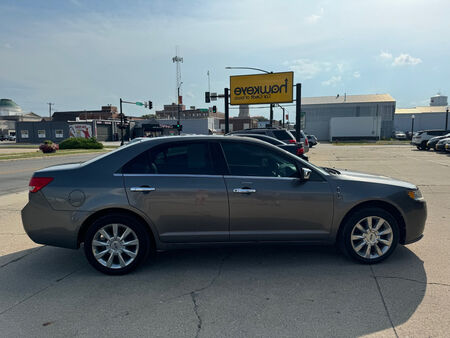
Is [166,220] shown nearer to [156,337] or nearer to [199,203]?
[199,203]

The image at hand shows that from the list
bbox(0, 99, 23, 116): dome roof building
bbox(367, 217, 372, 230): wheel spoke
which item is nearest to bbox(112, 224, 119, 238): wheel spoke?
bbox(367, 217, 372, 230): wheel spoke

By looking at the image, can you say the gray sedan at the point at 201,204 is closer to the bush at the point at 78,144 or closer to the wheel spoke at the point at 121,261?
the wheel spoke at the point at 121,261

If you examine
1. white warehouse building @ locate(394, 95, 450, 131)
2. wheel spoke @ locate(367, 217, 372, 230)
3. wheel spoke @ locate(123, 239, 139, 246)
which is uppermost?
white warehouse building @ locate(394, 95, 450, 131)

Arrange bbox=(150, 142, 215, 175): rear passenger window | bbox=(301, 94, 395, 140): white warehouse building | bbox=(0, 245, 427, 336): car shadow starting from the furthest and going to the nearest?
bbox=(301, 94, 395, 140): white warehouse building < bbox=(150, 142, 215, 175): rear passenger window < bbox=(0, 245, 427, 336): car shadow

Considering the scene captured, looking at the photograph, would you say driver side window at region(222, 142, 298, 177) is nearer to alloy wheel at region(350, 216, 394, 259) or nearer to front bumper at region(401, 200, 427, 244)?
alloy wheel at region(350, 216, 394, 259)

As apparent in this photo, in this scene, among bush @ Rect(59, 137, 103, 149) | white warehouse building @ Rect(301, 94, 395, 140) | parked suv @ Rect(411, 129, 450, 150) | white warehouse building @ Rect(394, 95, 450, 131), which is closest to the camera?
parked suv @ Rect(411, 129, 450, 150)

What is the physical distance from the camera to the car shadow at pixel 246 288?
9.54ft

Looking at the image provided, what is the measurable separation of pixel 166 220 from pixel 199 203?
440 mm

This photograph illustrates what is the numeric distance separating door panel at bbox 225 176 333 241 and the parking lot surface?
1.52 feet

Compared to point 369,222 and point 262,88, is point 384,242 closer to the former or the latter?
point 369,222

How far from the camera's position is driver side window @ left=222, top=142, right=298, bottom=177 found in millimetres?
3975

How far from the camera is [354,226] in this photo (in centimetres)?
398

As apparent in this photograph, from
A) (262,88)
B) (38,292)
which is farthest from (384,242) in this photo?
(262,88)

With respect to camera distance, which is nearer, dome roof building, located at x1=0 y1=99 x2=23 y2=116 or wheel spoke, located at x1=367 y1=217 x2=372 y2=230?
wheel spoke, located at x1=367 y1=217 x2=372 y2=230
